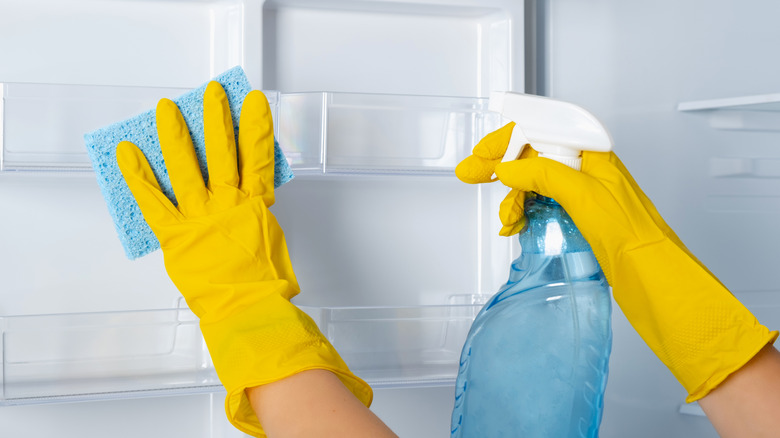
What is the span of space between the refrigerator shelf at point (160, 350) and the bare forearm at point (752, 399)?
16.6 inches

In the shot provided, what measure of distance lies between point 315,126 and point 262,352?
0.38 m

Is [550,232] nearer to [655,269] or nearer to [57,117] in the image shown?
[655,269]

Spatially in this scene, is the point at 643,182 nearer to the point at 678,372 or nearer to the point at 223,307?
Result: the point at 678,372

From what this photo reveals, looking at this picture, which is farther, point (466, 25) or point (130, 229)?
point (466, 25)

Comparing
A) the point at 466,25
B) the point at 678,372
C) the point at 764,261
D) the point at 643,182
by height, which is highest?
the point at 466,25

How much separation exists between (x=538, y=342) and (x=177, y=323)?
1.78 feet

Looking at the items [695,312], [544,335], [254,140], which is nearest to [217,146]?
[254,140]

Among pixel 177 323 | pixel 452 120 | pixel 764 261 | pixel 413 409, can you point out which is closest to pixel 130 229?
pixel 177 323

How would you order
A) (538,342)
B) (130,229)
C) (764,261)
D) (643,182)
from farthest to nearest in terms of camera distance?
(643,182) < (764,261) < (130,229) < (538,342)

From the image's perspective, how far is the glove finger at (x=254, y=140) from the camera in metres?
1.05

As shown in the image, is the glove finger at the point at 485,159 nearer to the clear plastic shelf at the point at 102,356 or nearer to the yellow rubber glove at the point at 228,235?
the yellow rubber glove at the point at 228,235

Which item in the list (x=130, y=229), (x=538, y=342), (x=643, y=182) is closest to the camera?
(x=538, y=342)

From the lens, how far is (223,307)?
980 mm

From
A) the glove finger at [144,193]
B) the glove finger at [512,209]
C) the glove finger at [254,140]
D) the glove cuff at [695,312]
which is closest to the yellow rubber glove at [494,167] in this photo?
the glove finger at [512,209]
